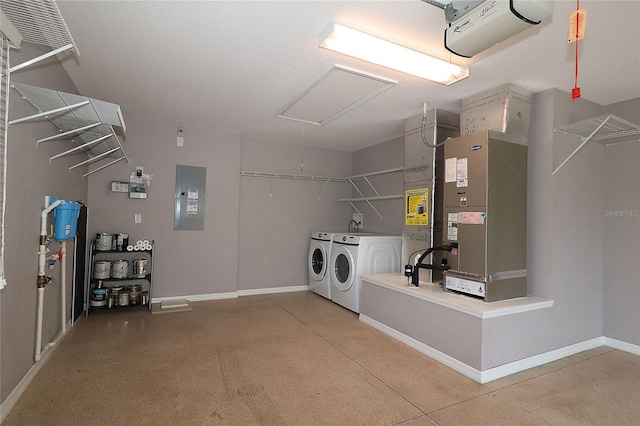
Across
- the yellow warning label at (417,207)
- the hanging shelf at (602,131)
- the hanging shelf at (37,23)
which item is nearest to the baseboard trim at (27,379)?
the hanging shelf at (37,23)

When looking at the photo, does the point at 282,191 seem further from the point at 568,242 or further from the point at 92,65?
the point at 568,242

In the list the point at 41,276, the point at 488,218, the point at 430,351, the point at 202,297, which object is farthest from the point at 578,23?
the point at 202,297

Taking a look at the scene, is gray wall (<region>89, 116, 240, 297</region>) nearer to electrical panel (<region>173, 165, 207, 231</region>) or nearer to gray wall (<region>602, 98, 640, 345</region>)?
electrical panel (<region>173, 165, 207, 231</region>)

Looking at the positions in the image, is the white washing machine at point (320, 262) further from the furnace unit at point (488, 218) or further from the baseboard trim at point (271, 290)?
the furnace unit at point (488, 218)

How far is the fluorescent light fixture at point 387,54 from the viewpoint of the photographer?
2.06 meters

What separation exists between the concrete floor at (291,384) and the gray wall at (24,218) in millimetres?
296

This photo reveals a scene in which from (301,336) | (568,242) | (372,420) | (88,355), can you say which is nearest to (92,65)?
(88,355)

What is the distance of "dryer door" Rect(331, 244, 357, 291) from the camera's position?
412 cm

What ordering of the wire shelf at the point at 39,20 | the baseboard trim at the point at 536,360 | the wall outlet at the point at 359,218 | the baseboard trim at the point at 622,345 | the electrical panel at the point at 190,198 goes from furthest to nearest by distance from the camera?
the wall outlet at the point at 359,218
the electrical panel at the point at 190,198
the baseboard trim at the point at 622,345
the baseboard trim at the point at 536,360
the wire shelf at the point at 39,20

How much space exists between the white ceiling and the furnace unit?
648mm

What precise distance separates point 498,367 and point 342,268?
228cm

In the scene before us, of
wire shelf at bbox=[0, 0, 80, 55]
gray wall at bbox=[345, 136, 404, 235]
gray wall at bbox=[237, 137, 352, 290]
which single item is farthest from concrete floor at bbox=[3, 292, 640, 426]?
wire shelf at bbox=[0, 0, 80, 55]

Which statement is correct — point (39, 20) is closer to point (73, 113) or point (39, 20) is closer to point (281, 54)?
point (73, 113)

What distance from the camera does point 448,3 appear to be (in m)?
1.78
